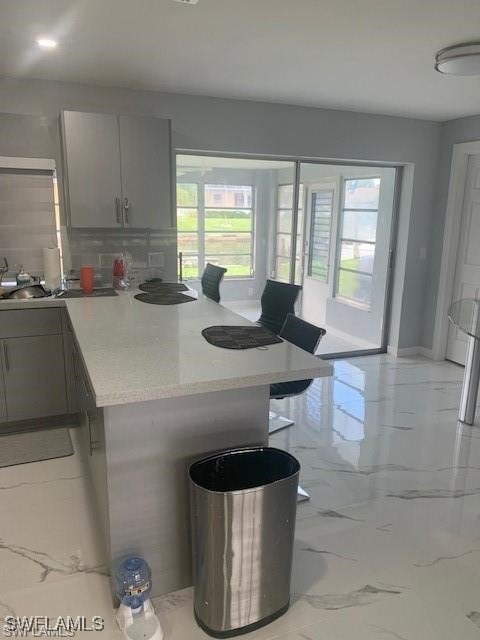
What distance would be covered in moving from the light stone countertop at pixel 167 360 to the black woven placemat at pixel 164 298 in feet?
1.41

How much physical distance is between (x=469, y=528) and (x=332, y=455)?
2.98 ft

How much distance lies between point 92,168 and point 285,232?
6.84ft

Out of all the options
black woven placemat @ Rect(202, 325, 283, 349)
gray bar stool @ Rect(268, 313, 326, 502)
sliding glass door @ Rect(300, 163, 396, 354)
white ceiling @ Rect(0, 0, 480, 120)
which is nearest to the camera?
black woven placemat @ Rect(202, 325, 283, 349)

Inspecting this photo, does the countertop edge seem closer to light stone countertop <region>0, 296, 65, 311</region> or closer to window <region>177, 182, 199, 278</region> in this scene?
light stone countertop <region>0, 296, 65, 311</region>

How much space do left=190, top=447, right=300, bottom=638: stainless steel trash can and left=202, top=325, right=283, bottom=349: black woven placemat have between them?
0.47 m

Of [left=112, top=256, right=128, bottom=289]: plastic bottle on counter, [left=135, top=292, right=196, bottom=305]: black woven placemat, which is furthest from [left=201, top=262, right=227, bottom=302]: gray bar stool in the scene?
[left=112, top=256, right=128, bottom=289]: plastic bottle on counter

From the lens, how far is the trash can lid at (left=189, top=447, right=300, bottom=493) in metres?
1.81

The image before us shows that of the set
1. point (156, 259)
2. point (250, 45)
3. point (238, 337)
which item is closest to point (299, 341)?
point (238, 337)

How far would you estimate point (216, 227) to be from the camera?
14.9 ft

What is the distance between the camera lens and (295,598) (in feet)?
6.33

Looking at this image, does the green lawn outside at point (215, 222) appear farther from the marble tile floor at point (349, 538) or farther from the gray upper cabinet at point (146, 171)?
the marble tile floor at point (349, 538)

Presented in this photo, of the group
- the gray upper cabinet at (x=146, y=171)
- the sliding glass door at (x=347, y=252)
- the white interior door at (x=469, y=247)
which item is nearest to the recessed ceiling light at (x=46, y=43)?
the gray upper cabinet at (x=146, y=171)

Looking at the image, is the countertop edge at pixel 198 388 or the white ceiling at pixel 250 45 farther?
the white ceiling at pixel 250 45

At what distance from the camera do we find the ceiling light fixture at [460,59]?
2637 millimetres
